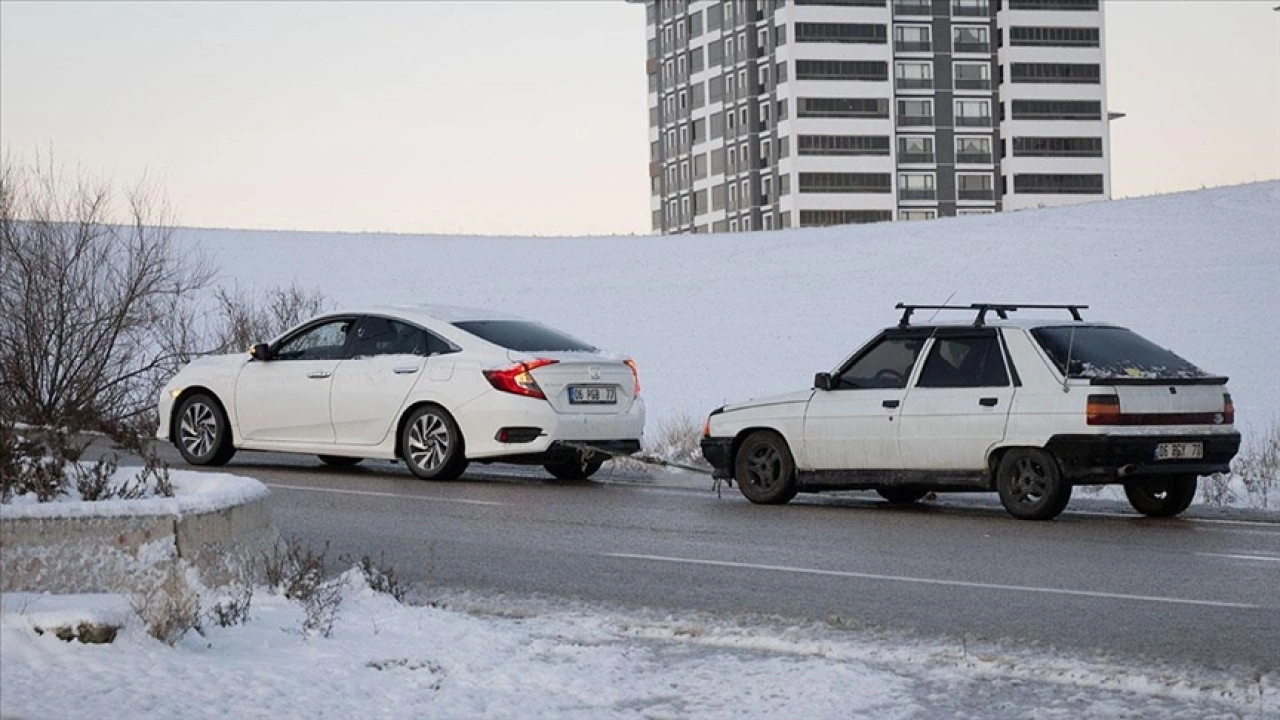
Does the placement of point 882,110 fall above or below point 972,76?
below

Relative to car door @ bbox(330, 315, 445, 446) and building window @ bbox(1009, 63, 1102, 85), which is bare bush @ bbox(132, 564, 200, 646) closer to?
car door @ bbox(330, 315, 445, 446)

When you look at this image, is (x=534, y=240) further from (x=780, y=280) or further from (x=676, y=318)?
(x=676, y=318)

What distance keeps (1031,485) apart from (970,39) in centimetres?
13708

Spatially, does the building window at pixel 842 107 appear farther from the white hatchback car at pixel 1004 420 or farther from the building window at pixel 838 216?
the white hatchback car at pixel 1004 420

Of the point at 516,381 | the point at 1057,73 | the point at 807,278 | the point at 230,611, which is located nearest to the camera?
the point at 230,611

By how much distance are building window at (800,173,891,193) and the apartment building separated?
0.24 ft

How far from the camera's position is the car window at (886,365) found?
16.0 m

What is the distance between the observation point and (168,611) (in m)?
7.63

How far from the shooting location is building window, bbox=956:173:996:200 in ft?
481

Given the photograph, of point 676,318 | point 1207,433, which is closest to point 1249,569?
point 1207,433

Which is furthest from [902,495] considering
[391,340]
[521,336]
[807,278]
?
[807,278]

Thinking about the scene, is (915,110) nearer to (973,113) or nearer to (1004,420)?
(973,113)

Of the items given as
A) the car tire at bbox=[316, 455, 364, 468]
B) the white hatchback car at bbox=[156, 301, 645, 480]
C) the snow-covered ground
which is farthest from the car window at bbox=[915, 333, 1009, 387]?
the car tire at bbox=[316, 455, 364, 468]

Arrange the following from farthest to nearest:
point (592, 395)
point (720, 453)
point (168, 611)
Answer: point (592, 395) → point (720, 453) → point (168, 611)
